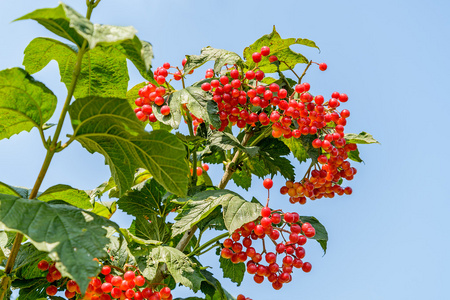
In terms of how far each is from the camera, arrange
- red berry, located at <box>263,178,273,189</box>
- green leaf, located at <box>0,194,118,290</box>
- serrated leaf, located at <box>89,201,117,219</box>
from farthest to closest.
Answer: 1. serrated leaf, located at <box>89,201,117,219</box>
2. red berry, located at <box>263,178,273,189</box>
3. green leaf, located at <box>0,194,118,290</box>

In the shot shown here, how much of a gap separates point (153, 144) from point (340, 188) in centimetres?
100

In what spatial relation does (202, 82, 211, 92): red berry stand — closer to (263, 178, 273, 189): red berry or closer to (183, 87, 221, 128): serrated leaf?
(183, 87, 221, 128): serrated leaf

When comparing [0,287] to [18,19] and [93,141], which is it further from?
[18,19]

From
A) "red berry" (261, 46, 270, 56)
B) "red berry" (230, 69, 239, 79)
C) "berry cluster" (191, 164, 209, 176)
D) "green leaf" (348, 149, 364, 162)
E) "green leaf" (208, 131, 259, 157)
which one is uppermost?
"red berry" (261, 46, 270, 56)

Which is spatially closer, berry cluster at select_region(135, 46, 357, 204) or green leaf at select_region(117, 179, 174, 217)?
berry cluster at select_region(135, 46, 357, 204)

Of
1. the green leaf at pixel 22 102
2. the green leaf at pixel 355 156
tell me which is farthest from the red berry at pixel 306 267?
the green leaf at pixel 22 102

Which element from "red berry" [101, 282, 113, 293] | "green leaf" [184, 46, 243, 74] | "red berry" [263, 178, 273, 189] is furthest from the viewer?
"green leaf" [184, 46, 243, 74]

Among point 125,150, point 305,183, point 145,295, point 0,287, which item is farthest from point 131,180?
point 305,183

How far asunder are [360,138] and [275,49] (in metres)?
0.57

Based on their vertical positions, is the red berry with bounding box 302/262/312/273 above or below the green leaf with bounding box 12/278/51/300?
above

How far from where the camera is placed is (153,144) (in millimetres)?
1769

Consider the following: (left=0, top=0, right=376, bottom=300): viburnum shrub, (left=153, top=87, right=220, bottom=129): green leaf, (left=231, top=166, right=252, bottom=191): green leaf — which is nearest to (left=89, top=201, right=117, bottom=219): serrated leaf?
(left=0, top=0, right=376, bottom=300): viburnum shrub

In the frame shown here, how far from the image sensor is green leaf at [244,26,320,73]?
7.48 feet

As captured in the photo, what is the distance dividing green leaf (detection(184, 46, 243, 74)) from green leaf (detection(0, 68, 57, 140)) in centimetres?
65
